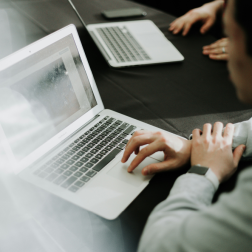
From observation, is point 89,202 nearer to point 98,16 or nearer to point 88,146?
point 88,146

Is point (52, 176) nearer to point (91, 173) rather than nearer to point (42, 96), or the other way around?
point (91, 173)

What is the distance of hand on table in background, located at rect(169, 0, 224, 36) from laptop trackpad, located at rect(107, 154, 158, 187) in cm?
88

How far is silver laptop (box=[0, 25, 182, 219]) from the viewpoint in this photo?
2.26ft

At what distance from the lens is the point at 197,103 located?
1.02 meters

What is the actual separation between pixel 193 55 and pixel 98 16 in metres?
0.56

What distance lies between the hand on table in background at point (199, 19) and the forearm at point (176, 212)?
0.97m

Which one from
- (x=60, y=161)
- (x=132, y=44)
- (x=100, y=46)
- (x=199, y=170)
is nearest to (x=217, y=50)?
(x=132, y=44)

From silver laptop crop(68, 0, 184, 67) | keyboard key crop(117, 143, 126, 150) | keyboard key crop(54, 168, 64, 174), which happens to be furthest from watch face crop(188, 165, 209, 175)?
silver laptop crop(68, 0, 184, 67)

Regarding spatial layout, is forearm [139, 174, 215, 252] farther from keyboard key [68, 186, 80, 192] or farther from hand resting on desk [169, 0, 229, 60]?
hand resting on desk [169, 0, 229, 60]

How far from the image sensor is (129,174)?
0.73m

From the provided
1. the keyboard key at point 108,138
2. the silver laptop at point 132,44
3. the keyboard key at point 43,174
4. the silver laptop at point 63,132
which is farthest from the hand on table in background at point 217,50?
the keyboard key at point 43,174

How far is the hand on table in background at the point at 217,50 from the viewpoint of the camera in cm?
124

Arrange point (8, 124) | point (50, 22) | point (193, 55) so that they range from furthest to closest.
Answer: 1. point (50, 22)
2. point (193, 55)
3. point (8, 124)

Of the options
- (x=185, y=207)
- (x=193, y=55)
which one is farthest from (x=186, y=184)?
(x=193, y=55)
